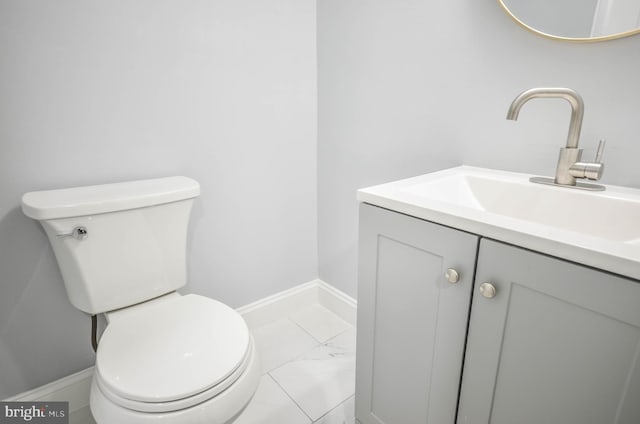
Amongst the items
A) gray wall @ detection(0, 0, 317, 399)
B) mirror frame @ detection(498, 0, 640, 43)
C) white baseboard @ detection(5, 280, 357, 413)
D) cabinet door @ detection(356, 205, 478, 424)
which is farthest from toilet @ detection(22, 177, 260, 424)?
mirror frame @ detection(498, 0, 640, 43)

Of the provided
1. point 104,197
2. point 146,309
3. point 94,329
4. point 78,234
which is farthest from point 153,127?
point 94,329

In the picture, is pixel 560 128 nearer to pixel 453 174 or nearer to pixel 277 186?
pixel 453 174

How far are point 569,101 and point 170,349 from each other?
1.15m

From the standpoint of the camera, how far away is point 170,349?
92 cm

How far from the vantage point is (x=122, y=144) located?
3.95 ft

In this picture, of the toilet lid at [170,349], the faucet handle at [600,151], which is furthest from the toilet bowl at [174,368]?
the faucet handle at [600,151]

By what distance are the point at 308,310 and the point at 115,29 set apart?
1.47 m

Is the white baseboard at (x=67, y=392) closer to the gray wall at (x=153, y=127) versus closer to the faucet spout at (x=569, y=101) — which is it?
the gray wall at (x=153, y=127)

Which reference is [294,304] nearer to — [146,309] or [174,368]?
[146,309]

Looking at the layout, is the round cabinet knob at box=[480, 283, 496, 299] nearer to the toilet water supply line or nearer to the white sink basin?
the white sink basin

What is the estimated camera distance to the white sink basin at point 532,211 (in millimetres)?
561

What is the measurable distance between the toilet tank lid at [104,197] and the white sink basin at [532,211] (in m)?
0.65

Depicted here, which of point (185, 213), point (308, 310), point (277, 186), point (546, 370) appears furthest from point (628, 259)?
point (308, 310)

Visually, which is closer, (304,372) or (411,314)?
(411,314)
